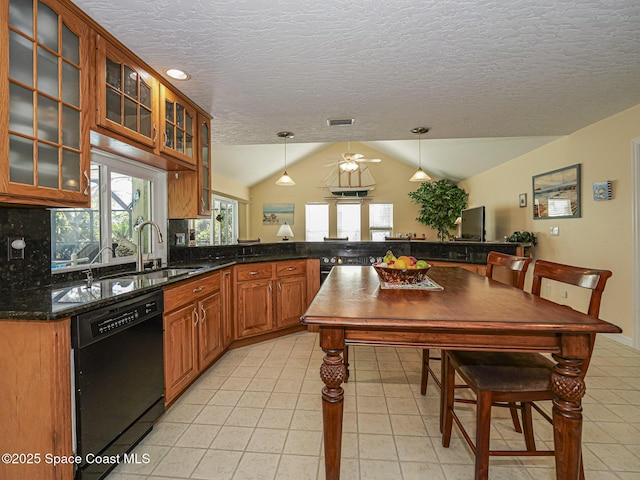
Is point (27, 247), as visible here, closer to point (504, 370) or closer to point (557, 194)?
point (504, 370)

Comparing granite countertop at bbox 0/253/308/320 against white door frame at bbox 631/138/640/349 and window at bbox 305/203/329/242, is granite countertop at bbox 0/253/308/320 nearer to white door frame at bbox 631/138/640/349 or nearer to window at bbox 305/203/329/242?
white door frame at bbox 631/138/640/349

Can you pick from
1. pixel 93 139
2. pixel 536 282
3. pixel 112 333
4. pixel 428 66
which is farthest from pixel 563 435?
pixel 93 139

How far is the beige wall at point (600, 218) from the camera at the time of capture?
3.09 meters

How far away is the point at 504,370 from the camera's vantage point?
4.57 ft

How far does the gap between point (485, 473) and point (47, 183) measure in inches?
89.8

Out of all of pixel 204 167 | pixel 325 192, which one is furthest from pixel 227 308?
pixel 325 192

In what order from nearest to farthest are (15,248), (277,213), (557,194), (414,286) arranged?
(15,248) → (414,286) → (557,194) → (277,213)

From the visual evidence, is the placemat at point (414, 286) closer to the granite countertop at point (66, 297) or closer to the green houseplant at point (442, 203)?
the granite countertop at point (66, 297)

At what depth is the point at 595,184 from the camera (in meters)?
3.41

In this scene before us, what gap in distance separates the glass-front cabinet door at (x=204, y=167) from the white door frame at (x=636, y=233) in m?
4.03

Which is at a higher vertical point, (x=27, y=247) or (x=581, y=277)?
(x=27, y=247)

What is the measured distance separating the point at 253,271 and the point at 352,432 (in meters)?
1.86

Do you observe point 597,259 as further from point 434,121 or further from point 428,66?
point 428,66

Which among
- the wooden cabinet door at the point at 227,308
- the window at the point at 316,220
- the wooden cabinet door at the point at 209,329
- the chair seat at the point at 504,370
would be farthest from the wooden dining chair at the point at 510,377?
the window at the point at 316,220
